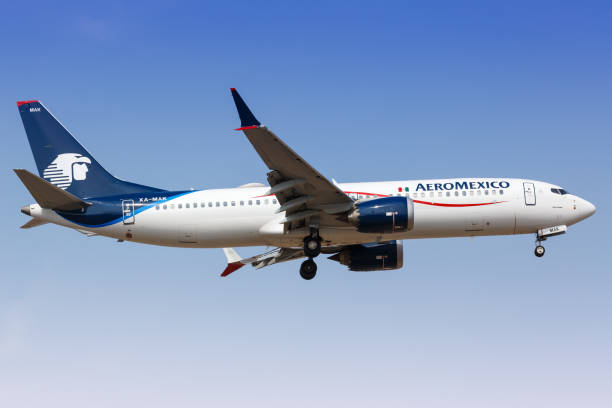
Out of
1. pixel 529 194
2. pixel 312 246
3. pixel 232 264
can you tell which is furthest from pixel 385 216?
pixel 232 264

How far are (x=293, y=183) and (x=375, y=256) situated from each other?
9701mm

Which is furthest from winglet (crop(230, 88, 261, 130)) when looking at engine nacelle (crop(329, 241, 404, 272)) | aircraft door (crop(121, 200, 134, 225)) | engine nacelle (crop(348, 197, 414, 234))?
engine nacelle (crop(329, 241, 404, 272))

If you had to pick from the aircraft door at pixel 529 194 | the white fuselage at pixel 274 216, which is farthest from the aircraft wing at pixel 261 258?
the aircraft door at pixel 529 194

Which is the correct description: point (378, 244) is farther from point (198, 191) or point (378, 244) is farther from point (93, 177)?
point (93, 177)

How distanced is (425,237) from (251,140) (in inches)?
476

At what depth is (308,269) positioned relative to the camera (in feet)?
141

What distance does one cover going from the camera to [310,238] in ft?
133

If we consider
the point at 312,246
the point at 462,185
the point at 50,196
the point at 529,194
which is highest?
the point at 462,185

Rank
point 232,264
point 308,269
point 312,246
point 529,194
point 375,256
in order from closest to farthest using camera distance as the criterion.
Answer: point 312,246 → point 529,194 → point 308,269 → point 375,256 → point 232,264

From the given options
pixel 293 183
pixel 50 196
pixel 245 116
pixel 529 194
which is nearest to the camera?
pixel 245 116

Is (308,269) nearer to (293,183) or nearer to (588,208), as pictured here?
(293,183)

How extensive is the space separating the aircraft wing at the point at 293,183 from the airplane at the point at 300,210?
72 millimetres

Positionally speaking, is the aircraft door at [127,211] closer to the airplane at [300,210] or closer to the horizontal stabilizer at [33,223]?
the airplane at [300,210]

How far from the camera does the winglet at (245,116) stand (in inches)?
1264
